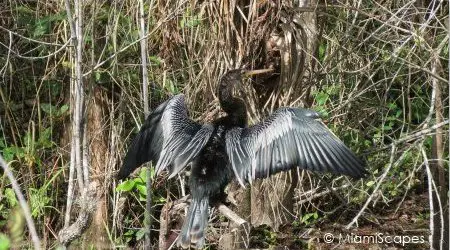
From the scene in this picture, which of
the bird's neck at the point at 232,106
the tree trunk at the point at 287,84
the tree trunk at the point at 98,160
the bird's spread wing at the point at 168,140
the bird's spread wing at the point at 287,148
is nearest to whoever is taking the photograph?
the bird's spread wing at the point at 287,148

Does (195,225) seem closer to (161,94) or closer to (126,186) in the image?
(126,186)

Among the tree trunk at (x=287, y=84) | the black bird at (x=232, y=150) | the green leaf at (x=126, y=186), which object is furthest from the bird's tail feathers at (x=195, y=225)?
the green leaf at (x=126, y=186)

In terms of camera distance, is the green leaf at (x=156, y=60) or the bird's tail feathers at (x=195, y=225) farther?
the green leaf at (x=156, y=60)

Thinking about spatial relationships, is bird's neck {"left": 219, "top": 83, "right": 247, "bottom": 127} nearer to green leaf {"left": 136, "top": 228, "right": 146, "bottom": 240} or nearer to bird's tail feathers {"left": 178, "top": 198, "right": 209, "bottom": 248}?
bird's tail feathers {"left": 178, "top": 198, "right": 209, "bottom": 248}

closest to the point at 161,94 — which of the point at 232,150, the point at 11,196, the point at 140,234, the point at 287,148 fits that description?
the point at 140,234

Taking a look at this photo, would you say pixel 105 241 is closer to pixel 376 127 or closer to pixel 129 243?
pixel 129 243

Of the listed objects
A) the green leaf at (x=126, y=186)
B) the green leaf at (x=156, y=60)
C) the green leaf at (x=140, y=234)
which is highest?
the green leaf at (x=156, y=60)

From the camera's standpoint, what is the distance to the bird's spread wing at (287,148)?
413cm

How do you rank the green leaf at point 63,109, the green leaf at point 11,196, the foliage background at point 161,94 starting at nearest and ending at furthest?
the foliage background at point 161,94 < the green leaf at point 11,196 < the green leaf at point 63,109

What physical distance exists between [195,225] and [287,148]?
2.28 ft

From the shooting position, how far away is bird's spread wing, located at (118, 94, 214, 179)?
450cm

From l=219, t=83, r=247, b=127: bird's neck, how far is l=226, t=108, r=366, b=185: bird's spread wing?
208 millimetres

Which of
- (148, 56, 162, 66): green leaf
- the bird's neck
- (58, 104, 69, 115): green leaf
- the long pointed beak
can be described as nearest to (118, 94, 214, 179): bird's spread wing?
the bird's neck

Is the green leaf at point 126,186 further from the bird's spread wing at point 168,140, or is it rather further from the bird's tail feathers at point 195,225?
the bird's tail feathers at point 195,225
